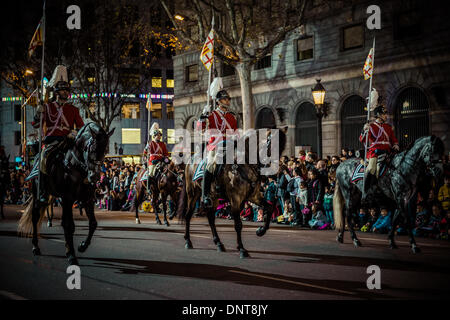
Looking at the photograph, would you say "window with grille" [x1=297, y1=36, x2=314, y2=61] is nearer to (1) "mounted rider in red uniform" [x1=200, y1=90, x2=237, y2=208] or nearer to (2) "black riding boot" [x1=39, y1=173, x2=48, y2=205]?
(1) "mounted rider in red uniform" [x1=200, y1=90, x2=237, y2=208]

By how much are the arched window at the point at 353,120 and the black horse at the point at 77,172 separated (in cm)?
1895

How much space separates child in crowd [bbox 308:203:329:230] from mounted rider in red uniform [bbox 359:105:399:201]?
3.86 m

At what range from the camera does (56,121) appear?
9492 millimetres

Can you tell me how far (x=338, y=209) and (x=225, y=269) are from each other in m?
4.97

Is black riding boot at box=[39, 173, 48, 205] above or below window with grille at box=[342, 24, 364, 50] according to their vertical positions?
below

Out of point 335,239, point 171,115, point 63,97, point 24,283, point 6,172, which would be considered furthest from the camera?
point 171,115

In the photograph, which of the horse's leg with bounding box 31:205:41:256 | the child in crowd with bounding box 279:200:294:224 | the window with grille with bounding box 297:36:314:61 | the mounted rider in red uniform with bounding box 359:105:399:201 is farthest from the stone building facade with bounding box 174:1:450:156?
the horse's leg with bounding box 31:205:41:256

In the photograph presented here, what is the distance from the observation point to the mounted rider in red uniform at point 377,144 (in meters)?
11.2

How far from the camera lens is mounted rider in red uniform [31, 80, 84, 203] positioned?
9.34m

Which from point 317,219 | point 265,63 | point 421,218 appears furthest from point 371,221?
point 265,63
